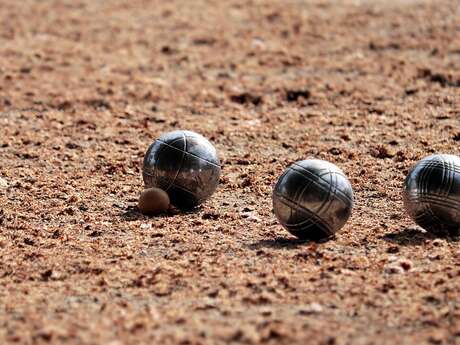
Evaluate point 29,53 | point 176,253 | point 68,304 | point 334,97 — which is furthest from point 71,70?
point 68,304

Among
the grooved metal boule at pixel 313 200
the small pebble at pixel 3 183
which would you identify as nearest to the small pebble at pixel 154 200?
the grooved metal boule at pixel 313 200

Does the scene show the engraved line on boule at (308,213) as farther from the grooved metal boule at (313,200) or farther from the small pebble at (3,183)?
the small pebble at (3,183)

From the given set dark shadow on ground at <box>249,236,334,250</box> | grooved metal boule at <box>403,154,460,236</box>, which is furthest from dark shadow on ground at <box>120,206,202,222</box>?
grooved metal boule at <box>403,154,460,236</box>

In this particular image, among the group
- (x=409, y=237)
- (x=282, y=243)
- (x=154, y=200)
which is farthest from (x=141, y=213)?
(x=409, y=237)

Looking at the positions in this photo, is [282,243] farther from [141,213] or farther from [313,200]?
→ [141,213]

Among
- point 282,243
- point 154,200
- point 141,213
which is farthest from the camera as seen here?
point 141,213

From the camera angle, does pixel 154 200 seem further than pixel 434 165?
Yes

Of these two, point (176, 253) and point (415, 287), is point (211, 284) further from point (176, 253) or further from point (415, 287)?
point (415, 287)
